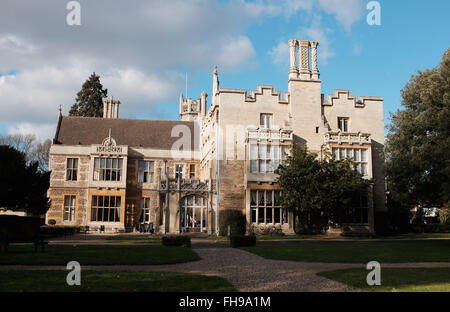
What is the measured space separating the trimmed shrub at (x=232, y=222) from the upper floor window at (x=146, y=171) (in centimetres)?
1050

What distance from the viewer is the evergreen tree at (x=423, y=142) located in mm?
19734

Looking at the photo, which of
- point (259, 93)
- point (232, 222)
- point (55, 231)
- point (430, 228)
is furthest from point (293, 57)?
point (55, 231)

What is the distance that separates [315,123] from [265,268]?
73.1 feet

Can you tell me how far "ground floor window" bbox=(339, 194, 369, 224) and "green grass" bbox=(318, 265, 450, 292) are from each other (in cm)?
1937

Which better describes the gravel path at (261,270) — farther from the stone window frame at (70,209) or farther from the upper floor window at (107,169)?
the stone window frame at (70,209)

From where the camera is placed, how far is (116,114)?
45.1 meters

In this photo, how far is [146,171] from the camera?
1460 inches

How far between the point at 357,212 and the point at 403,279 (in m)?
22.0

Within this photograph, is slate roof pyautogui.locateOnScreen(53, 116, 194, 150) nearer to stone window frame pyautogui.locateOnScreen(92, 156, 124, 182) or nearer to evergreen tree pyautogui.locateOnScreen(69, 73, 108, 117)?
stone window frame pyautogui.locateOnScreen(92, 156, 124, 182)

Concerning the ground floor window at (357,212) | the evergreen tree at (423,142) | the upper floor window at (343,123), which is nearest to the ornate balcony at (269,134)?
the upper floor window at (343,123)
